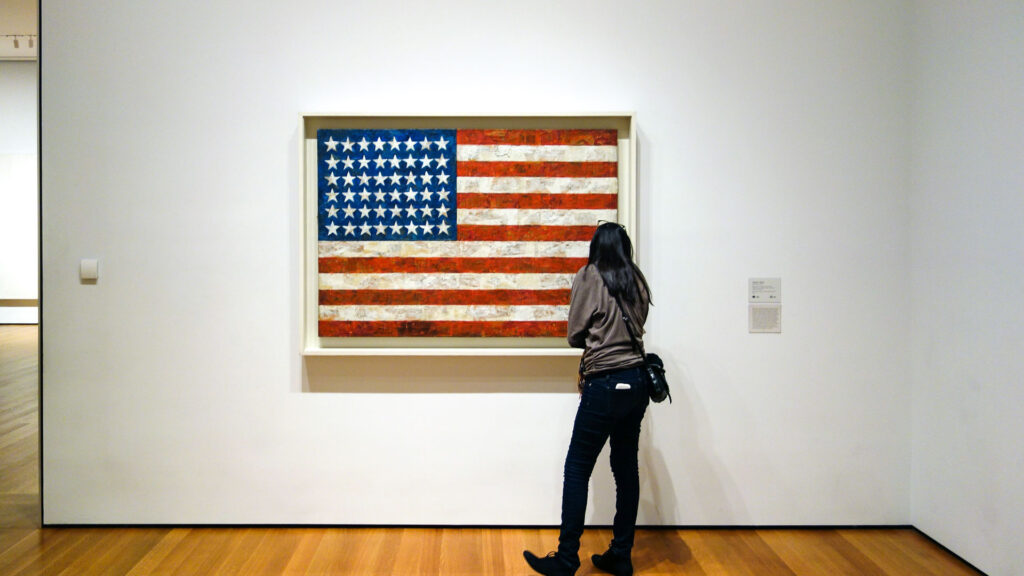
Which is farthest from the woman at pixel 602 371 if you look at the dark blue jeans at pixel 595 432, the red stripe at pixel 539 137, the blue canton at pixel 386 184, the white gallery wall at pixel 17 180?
the white gallery wall at pixel 17 180

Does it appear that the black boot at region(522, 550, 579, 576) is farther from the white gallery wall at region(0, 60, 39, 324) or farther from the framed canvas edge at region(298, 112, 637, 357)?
the white gallery wall at region(0, 60, 39, 324)

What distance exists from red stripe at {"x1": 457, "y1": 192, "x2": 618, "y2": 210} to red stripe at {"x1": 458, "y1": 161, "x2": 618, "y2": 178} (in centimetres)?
10

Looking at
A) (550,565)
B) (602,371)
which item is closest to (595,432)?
(602,371)

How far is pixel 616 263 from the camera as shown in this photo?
245 cm

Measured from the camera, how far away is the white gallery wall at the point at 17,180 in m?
8.83

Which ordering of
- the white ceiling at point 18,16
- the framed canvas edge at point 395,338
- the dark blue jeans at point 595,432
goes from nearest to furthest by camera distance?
1. the dark blue jeans at point 595,432
2. the framed canvas edge at point 395,338
3. the white ceiling at point 18,16

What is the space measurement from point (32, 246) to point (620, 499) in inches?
405

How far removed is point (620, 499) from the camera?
2.56 meters

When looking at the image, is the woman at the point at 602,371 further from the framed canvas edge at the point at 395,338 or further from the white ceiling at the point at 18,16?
the white ceiling at the point at 18,16

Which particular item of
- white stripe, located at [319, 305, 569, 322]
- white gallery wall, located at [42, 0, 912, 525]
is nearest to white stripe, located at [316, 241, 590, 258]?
white stripe, located at [319, 305, 569, 322]

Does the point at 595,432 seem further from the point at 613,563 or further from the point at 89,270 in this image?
the point at 89,270

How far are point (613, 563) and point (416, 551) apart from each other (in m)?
0.92

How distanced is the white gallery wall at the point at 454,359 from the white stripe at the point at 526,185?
31 cm

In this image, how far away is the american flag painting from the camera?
297 centimetres
